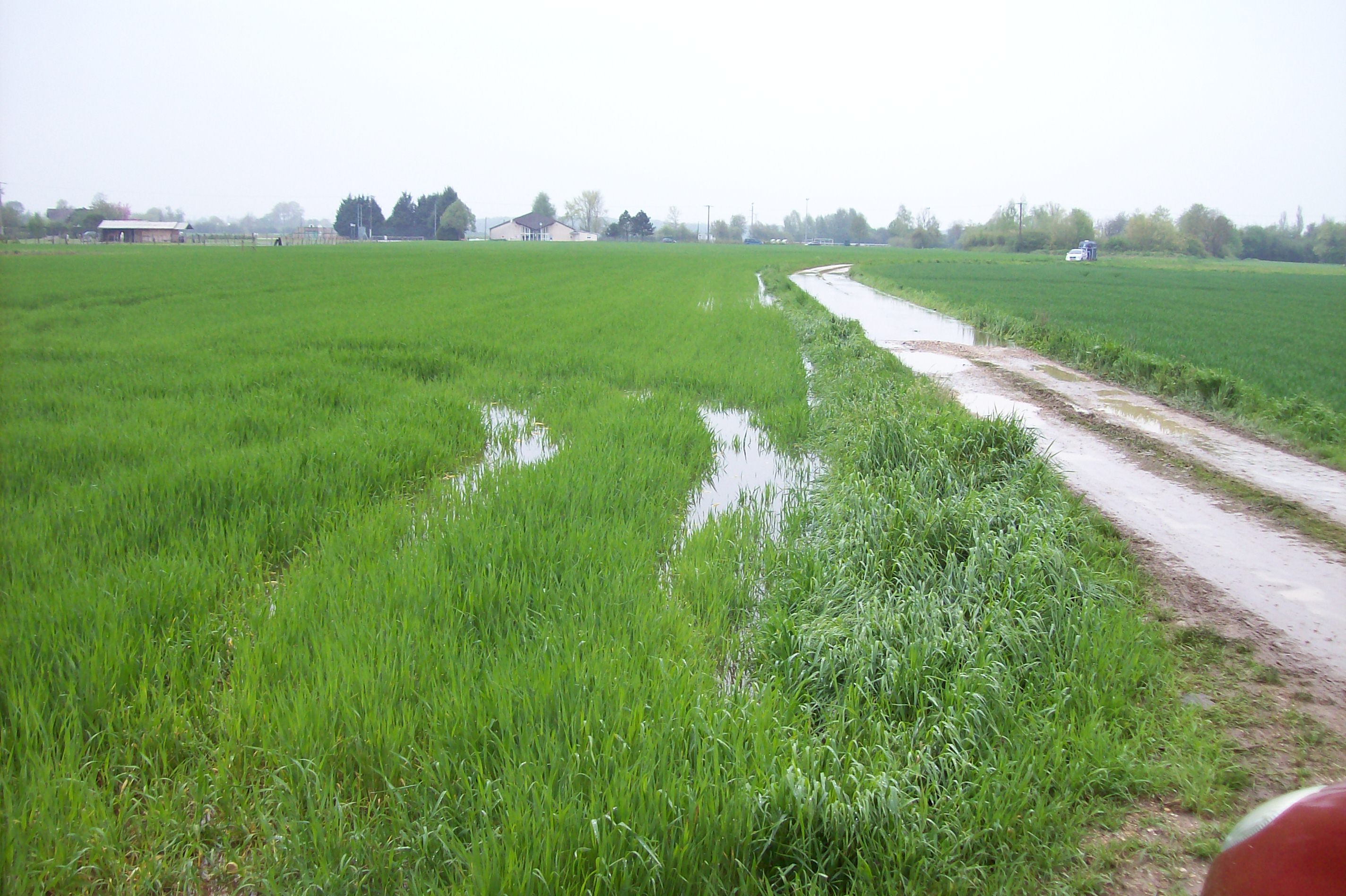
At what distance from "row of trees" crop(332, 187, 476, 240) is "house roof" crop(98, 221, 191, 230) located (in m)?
23.3

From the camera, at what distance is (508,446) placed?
22.5ft

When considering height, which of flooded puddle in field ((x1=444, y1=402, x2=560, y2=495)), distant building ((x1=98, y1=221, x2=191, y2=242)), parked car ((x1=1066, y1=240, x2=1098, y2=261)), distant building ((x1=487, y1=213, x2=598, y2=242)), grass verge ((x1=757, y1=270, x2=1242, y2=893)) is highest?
distant building ((x1=487, y1=213, x2=598, y2=242))

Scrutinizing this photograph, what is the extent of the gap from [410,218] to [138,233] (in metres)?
42.7

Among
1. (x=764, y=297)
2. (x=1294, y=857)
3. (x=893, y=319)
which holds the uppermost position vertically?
(x=764, y=297)

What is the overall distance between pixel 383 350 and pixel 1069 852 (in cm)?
1002

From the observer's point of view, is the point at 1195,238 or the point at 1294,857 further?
the point at 1195,238

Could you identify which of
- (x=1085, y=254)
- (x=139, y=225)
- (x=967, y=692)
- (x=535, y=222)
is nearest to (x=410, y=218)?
(x=535, y=222)

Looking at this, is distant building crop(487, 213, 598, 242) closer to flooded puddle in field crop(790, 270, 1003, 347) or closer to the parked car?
the parked car

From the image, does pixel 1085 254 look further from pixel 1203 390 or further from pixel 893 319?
pixel 1203 390

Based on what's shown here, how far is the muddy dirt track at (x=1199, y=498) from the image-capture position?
4.03 meters

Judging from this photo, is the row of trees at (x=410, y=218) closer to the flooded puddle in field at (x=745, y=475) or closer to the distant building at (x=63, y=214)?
the distant building at (x=63, y=214)

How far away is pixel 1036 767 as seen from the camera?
8.82 ft

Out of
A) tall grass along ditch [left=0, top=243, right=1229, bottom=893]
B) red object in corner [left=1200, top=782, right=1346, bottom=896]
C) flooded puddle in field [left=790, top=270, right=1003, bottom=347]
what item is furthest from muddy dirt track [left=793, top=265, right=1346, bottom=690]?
flooded puddle in field [left=790, top=270, right=1003, bottom=347]

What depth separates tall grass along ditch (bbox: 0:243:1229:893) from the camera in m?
2.25
